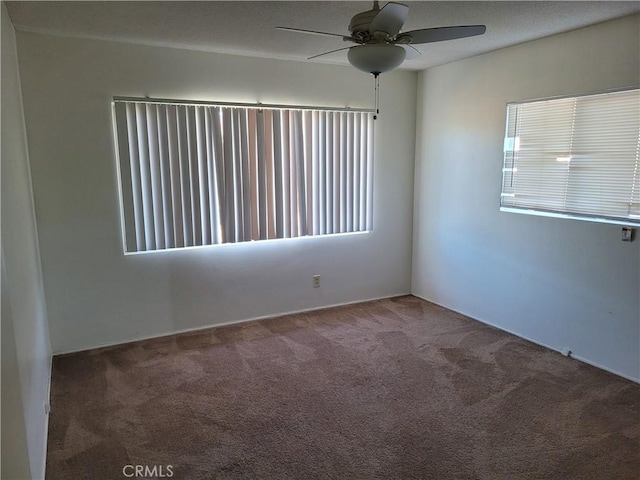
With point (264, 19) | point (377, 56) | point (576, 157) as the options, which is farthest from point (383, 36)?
point (576, 157)

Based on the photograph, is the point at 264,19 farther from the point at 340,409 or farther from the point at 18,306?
the point at 340,409

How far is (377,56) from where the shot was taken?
2070 millimetres

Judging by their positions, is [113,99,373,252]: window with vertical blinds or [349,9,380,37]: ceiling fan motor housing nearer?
[349,9,380,37]: ceiling fan motor housing

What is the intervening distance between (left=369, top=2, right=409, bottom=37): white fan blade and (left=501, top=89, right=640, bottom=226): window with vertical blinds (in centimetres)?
187

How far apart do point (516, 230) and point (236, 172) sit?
244 cm

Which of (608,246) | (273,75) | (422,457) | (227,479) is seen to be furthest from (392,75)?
(227,479)

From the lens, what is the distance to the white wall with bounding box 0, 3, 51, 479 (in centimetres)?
151

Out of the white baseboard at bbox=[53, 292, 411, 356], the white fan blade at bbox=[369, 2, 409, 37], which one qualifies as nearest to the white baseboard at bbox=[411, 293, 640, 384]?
the white baseboard at bbox=[53, 292, 411, 356]

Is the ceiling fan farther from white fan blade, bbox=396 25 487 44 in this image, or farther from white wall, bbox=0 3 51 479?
white wall, bbox=0 3 51 479

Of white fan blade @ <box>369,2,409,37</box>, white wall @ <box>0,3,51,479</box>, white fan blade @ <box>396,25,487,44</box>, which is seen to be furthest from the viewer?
white fan blade @ <box>396,25,487,44</box>

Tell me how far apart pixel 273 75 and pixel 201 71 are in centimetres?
63

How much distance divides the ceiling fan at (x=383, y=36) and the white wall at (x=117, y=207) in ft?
5.80

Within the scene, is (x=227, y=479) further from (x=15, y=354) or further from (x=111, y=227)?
(x=111, y=227)

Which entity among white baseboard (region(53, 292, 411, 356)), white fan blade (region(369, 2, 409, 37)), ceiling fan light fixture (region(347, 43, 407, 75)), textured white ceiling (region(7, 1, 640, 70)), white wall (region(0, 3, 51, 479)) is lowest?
white baseboard (region(53, 292, 411, 356))
